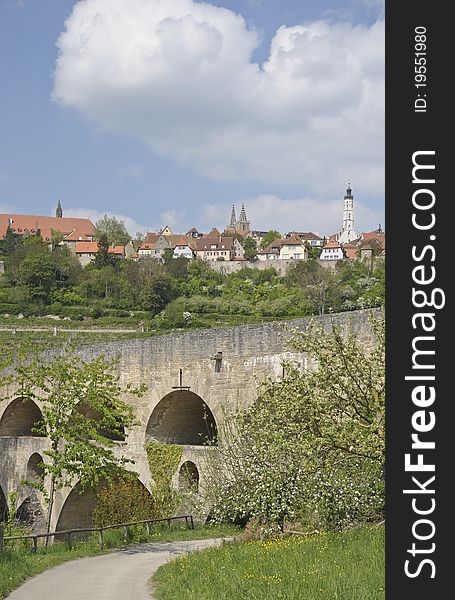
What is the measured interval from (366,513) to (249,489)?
2.90 meters

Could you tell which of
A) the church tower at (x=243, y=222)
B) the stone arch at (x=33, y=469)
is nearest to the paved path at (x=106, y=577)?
the stone arch at (x=33, y=469)

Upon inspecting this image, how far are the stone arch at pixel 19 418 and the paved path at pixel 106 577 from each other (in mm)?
13720

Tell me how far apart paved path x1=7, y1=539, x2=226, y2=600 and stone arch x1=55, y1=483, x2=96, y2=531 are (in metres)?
8.04

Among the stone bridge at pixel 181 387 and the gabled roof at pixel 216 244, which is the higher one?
the gabled roof at pixel 216 244

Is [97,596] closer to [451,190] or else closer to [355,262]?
[451,190]

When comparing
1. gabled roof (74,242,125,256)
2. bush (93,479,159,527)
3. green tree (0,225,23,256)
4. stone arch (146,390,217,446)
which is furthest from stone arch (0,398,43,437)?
green tree (0,225,23,256)

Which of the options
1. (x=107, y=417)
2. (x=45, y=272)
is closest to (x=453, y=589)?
(x=107, y=417)

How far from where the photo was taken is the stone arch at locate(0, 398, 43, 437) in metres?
27.7

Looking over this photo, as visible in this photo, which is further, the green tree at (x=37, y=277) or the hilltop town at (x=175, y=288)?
the green tree at (x=37, y=277)

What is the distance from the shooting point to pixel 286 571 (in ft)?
28.6

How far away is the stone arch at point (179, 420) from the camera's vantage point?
2020 centimetres

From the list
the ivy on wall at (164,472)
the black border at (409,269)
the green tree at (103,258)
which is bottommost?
the ivy on wall at (164,472)

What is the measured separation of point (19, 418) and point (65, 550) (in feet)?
46.5

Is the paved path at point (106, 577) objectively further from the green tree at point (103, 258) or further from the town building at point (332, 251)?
the town building at point (332, 251)
